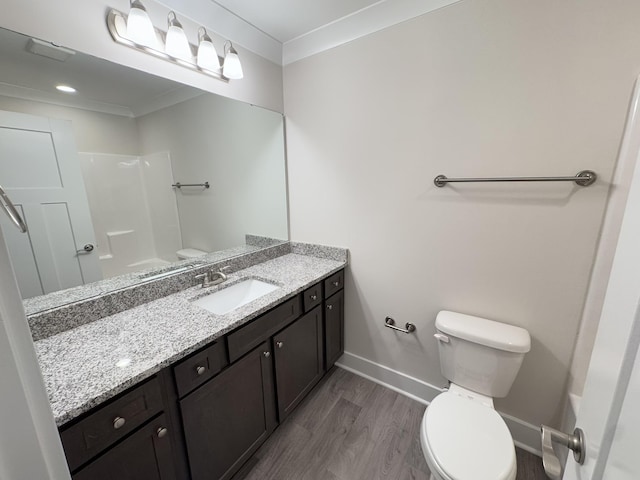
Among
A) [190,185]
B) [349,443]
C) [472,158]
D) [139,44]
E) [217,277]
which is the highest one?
[139,44]

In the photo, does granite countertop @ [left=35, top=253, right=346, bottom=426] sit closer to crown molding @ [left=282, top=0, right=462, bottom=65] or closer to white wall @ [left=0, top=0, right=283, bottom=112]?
white wall @ [left=0, top=0, right=283, bottom=112]

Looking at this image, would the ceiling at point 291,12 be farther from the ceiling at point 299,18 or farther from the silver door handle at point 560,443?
the silver door handle at point 560,443

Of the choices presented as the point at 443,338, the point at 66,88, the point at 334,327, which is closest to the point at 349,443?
the point at 334,327

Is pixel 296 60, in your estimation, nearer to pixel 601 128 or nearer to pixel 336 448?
pixel 601 128

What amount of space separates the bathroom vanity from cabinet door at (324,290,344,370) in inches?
7.0

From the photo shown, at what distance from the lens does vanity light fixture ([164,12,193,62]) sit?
4.14 feet

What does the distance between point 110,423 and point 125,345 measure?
26 cm

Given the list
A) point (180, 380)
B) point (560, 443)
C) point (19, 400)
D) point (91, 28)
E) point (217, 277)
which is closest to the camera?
point (19, 400)

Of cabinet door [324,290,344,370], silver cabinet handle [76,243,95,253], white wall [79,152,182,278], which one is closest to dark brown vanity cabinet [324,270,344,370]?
cabinet door [324,290,344,370]

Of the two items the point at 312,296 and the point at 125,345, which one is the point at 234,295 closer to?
the point at 312,296

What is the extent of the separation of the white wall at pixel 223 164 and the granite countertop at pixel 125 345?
53 centimetres

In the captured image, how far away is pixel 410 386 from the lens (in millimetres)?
1823

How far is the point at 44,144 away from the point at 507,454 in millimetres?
2156

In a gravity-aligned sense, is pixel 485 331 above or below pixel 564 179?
below
